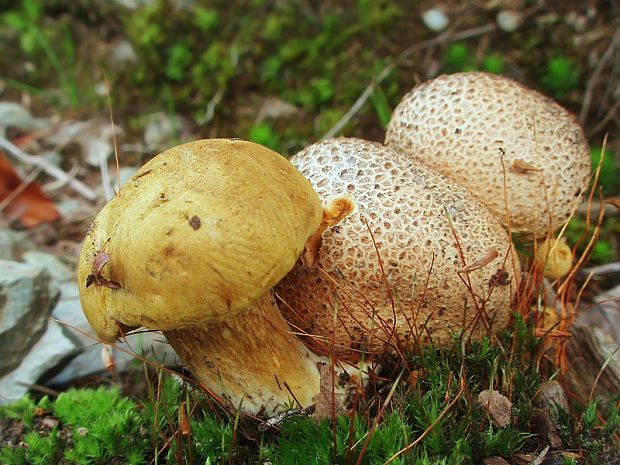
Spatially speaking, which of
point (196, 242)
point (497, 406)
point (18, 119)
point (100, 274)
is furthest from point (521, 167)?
point (18, 119)

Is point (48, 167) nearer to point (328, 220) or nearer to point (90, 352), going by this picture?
point (90, 352)

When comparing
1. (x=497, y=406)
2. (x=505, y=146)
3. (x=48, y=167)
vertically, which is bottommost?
(x=497, y=406)

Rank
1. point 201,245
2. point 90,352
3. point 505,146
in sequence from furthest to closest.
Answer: point 90,352
point 505,146
point 201,245

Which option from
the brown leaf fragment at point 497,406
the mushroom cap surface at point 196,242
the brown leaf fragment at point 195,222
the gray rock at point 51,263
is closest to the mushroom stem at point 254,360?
the mushroom cap surface at point 196,242

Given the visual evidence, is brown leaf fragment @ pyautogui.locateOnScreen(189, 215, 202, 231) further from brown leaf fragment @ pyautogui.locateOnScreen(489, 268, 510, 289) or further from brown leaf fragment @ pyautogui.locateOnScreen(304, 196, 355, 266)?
brown leaf fragment @ pyautogui.locateOnScreen(489, 268, 510, 289)

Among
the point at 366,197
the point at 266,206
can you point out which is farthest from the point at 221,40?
the point at 266,206

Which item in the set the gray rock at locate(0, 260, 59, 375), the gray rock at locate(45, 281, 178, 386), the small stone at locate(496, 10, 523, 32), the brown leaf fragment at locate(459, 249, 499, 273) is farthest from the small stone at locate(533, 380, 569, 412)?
the small stone at locate(496, 10, 523, 32)

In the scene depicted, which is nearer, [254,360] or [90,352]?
[254,360]

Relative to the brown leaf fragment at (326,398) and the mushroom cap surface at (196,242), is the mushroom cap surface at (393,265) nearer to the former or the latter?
the brown leaf fragment at (326,398)
